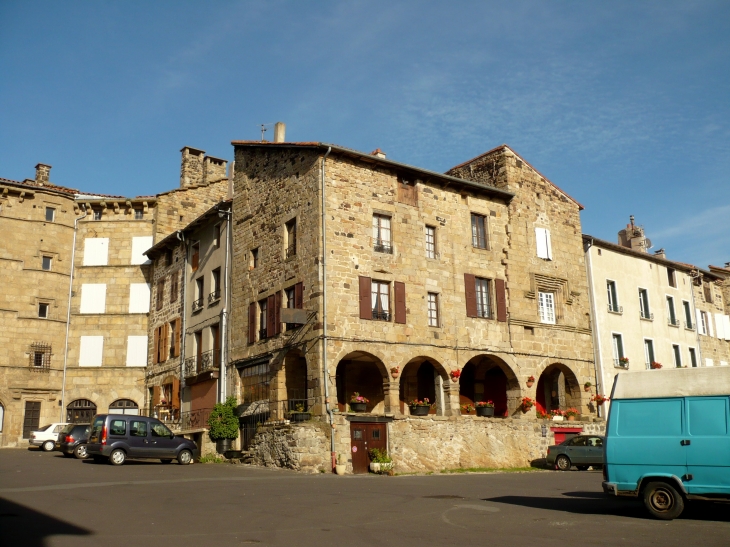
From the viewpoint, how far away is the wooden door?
3269cm

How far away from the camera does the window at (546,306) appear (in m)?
27.6

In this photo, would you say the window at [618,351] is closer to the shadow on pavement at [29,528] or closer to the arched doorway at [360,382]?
the arched doorway at [360,382]

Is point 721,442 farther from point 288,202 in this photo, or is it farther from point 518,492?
point 288,202

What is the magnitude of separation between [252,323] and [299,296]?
126 inches

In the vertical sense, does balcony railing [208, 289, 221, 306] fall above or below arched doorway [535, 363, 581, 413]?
above

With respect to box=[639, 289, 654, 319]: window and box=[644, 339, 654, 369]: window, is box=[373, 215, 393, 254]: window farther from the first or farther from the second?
box=[644, 339, 654, 369]: window

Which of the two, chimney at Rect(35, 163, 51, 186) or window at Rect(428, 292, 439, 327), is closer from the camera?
window at Rect(428, 292, 439, 327)

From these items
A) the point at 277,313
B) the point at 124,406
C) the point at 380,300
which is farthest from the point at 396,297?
the point at 124,406

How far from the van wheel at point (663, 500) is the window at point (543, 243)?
1803 centimetres

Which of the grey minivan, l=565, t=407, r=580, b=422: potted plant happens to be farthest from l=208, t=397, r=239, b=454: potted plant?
l=565, t=407, r=580, b=422: potted plant

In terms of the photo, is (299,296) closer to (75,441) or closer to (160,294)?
(75,441)

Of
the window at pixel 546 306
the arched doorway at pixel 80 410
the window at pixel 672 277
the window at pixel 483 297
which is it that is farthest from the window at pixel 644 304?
the arched doorway at pixel 80 410

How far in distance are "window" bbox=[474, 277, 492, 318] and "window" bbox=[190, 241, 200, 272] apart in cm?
1187

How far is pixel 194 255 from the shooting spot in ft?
101
